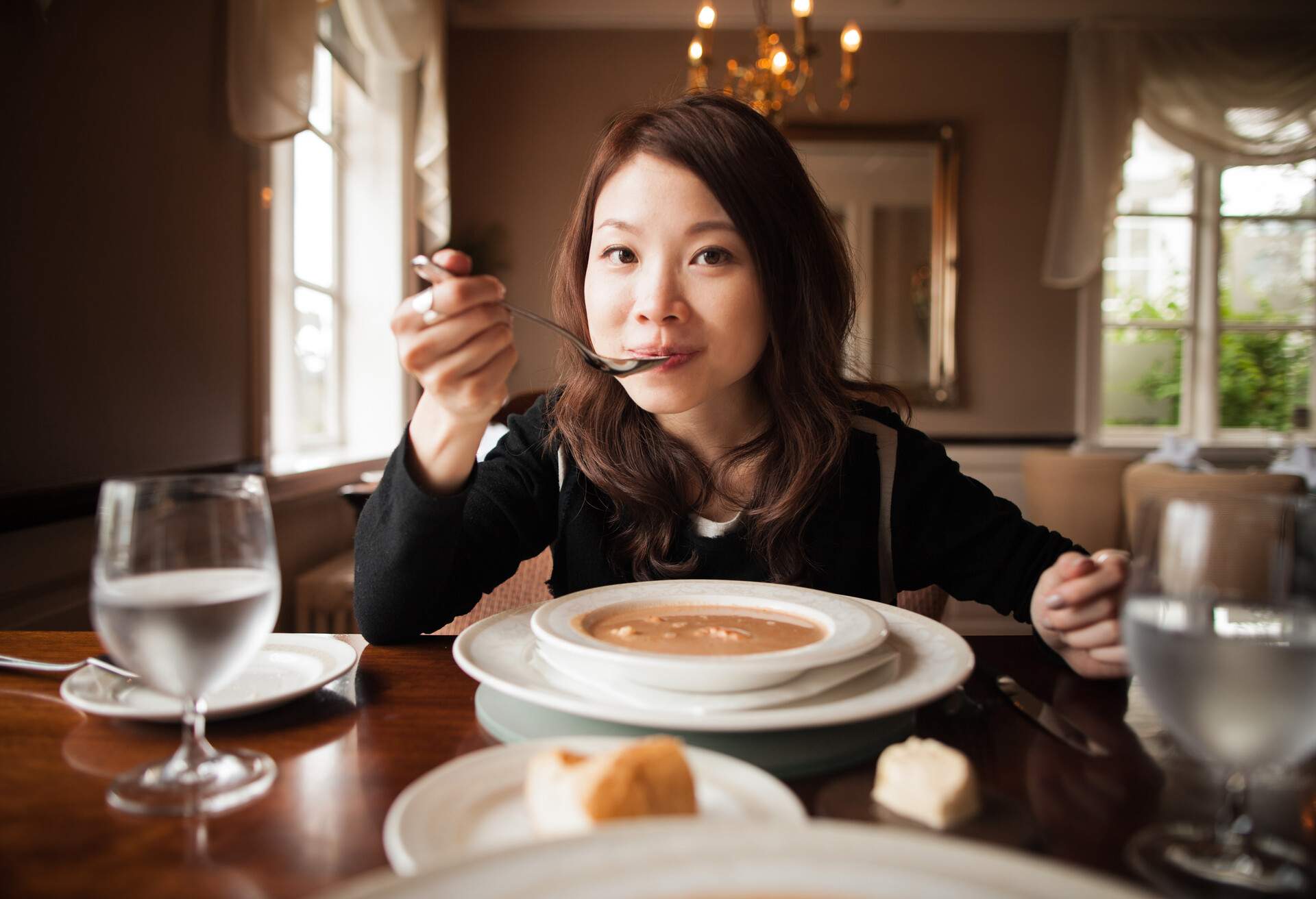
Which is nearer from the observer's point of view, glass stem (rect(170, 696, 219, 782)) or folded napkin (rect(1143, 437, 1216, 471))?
glass stem (rect(170, 696, 219, 782))

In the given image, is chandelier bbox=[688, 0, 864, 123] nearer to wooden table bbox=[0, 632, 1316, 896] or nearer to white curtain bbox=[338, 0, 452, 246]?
white curtain bbox=[338, 0, 452, 246]

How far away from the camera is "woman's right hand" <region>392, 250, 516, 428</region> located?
2.62 ft

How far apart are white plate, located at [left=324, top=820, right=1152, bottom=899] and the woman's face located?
0.81 metres

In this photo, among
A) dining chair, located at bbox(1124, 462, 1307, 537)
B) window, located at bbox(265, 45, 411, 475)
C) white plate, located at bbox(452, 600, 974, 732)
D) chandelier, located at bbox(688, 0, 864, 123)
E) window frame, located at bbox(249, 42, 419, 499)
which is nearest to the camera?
white plate, located at bbox(452, 600, 974, 732)

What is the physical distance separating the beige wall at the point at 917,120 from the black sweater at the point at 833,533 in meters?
3.90

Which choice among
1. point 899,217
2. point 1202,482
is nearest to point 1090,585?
point 1202,482

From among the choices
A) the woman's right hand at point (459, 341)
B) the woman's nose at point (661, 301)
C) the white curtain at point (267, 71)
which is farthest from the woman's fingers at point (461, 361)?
the white curtain at point (267, 71)

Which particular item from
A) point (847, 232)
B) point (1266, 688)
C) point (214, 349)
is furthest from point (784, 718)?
point (847, 232)

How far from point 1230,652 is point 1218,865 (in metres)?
0.11

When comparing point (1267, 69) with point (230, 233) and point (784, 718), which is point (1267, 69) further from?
point (784, 718)

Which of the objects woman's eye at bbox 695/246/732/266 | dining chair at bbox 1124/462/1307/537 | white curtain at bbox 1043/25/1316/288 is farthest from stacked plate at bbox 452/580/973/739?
white curtain at bbox 1043/25/1316/288

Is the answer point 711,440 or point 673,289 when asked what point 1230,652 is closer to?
point 673,289

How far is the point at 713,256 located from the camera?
115cm

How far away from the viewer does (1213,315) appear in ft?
17.3
